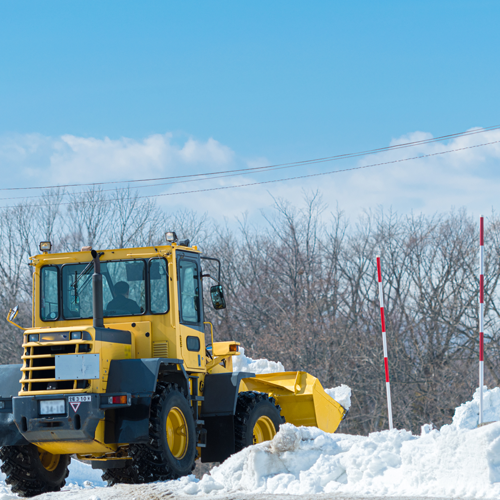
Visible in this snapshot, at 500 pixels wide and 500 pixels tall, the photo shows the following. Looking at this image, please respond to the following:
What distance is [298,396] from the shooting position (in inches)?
422

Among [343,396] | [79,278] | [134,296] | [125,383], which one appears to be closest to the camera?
[125,383]

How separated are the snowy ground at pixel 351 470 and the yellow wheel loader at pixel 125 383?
692 millimetres

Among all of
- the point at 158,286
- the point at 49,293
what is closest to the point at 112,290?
the point at 158,286

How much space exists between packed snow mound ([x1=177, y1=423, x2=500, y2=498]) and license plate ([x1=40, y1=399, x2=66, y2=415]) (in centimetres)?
148

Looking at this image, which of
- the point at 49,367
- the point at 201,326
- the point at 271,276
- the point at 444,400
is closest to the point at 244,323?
the point at 271,276

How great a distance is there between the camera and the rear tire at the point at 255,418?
30.6 feet

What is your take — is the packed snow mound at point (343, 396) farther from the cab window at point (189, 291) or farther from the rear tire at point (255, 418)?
the cab window at point (189, 291)

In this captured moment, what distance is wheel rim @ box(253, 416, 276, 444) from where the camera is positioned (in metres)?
9.97

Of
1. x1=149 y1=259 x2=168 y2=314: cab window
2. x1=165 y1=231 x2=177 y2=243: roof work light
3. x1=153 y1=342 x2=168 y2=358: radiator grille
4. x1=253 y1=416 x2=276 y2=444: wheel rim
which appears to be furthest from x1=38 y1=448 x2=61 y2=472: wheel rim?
x1=165 y1=231 x2=177 y2=243: roof work light

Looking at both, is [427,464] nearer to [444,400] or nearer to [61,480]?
[61,480]

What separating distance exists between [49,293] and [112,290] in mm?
924

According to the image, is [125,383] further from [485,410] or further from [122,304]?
[485,410]

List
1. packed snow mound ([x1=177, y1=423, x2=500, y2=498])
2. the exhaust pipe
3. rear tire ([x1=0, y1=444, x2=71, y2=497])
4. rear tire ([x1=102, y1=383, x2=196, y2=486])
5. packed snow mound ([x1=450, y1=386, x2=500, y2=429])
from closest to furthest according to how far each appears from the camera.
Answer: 1. packed snow mound ([x1=177, y1=423, x2=500, y2=498])
2. rear tire ([x1=102, y1=383, x2=196, y2=486])
3. the exhaust pipe
4. rear tire ([x1=0, y1=444, x2=71, y2=497])
5. packed snow mound ([x1=450, y1=386, x2=500, y2=429])

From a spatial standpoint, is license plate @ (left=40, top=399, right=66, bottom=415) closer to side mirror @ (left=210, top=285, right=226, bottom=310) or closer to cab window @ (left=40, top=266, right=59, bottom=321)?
cab window @ (left=40, top=266, right=59, bottom=321)
